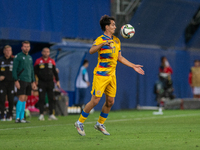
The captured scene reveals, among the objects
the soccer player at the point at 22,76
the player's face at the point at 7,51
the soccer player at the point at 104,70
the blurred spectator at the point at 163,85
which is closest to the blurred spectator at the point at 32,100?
the player's face at the point at 7,51

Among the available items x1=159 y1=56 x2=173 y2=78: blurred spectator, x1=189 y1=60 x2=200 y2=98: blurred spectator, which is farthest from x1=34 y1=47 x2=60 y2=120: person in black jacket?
x1=189 y1=60 x2=200 y2=98: blurred spectator

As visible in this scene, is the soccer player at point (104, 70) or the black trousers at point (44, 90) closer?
the soccer player at point (104, 70)

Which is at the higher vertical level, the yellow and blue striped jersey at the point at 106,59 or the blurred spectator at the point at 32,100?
the yellow and blue striped jersey at the point at 106,59

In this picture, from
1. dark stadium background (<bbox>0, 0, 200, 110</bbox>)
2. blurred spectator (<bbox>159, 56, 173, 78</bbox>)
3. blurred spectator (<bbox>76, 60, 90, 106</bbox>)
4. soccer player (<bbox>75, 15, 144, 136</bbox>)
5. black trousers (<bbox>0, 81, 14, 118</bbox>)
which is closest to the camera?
soccer player (<bbox>75, 15, 144, 136</bbox>)

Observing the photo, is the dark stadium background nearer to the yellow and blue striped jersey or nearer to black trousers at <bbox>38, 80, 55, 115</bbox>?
black trousers at <bbox>38, 80, 55, 115</bbox>

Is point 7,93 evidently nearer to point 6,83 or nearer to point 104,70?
point 6,83

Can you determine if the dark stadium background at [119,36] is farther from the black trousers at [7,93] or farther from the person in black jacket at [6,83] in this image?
the black trousers at [7,93]

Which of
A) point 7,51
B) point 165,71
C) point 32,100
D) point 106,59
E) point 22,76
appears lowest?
point 32,100

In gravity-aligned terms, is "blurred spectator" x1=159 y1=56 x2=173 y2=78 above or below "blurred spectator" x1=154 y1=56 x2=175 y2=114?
above

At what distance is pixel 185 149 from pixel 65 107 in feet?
33.5

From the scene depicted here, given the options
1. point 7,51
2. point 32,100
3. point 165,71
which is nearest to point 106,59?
point 7,51

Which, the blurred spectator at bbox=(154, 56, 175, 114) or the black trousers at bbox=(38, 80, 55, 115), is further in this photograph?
the blurred spectator at bbox=(154, 56, 175, 114)

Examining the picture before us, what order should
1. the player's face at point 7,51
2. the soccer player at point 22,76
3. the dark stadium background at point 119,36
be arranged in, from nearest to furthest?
the soccer player at point 22,76
the player's face at point 7,51
the dark stadium background at point 119,36

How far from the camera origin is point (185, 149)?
20.7 ft
